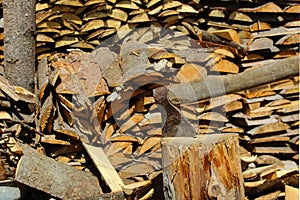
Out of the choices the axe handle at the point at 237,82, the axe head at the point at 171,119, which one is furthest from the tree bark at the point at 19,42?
the axe handle at the point at 237,82

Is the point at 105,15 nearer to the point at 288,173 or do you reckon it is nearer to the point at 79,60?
the point at 79,60

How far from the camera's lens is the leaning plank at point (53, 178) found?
→ 244 cm

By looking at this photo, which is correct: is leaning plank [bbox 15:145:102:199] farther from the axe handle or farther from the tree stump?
the axe handle

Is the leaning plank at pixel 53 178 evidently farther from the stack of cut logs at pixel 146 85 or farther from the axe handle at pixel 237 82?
the axe handle at pixel 237 82

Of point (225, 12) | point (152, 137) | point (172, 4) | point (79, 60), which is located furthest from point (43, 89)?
point (225, 12)

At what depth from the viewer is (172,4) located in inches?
115

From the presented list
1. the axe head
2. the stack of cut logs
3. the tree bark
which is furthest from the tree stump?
the tree bark

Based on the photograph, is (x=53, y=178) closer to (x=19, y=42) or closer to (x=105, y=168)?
(x=105, y=168)

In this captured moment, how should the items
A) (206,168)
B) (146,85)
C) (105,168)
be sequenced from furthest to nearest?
(146,85) < (105,168) < (206,168)

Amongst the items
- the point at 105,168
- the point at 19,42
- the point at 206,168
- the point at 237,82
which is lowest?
the point at 105,168

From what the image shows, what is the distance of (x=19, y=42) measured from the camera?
286 centimetres

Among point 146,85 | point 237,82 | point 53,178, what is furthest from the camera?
point 146,85

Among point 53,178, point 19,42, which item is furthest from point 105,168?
point 19,42

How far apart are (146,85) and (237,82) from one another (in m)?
0.81
